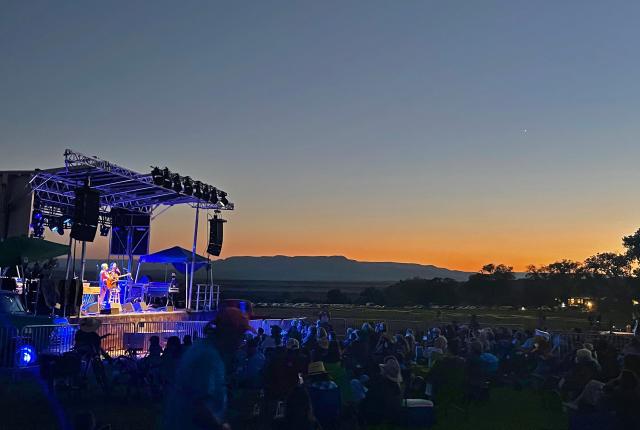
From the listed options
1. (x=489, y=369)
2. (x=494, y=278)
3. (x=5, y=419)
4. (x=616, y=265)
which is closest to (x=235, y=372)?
(x=5, y=419)

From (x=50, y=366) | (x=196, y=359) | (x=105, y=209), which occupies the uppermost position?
(x=105, y=209)

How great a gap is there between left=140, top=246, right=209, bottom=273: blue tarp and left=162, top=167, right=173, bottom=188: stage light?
3.99 m

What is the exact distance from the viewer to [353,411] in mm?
7074

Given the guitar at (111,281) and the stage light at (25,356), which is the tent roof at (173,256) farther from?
the stage light at (25,356)

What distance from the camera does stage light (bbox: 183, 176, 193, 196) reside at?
21.4 meters

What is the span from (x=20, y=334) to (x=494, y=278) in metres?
57.3

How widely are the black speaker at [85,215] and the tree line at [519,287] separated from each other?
42.9 metres

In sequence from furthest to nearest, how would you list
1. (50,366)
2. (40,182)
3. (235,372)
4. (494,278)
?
(494,278)
(40,182)
(235,372)
(50,366)

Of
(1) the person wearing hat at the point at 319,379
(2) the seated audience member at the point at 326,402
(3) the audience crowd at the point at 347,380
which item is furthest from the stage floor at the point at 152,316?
(2) the seated audience member at the point at 326,402

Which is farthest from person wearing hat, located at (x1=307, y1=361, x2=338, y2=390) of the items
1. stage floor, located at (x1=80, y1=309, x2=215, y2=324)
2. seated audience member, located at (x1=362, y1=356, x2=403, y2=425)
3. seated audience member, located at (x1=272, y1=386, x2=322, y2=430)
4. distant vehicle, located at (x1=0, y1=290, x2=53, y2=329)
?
stage floor, located at (x1=80, y1=309, x2=215, y2=324)

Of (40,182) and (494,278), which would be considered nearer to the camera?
(40,182)

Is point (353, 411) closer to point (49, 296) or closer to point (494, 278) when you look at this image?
point (49, 296)

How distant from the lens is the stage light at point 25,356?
10406 millimetres

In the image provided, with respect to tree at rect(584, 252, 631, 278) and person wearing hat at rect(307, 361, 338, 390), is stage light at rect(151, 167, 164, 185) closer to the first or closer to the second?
person wearing hat at rect(307, 361, 338, 390)
